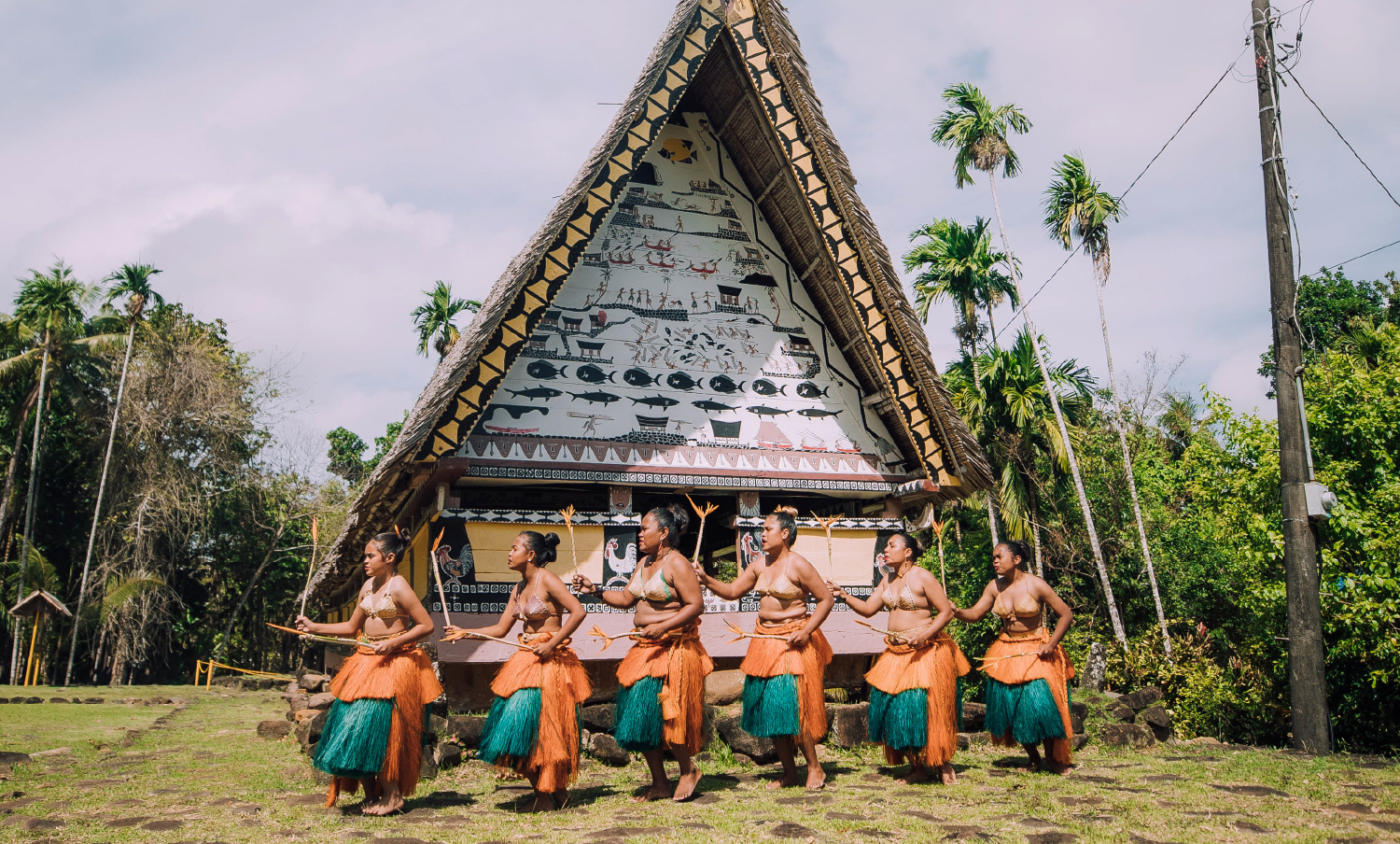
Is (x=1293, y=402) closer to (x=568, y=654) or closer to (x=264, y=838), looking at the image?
(x=568, y=654)

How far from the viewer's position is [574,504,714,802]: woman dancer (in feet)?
19.9

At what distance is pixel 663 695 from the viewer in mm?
6102

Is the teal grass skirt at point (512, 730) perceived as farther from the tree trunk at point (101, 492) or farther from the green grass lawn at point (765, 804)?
the tree trunk at point (101, 492)

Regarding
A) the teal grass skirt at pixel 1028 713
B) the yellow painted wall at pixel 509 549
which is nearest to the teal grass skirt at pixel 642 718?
the teal grass skirt at pixel 1028 713

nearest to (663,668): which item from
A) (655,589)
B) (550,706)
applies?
(655,589)

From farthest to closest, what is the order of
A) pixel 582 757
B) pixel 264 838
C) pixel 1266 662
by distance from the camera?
pixel 1266 662 < pixel 582 757 < pixel 264 838

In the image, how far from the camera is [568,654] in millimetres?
6176

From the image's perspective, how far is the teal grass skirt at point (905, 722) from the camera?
6.61 meters

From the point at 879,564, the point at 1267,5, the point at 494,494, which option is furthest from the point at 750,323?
the point at 1267,5

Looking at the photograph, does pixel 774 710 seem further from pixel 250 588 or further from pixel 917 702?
pixel 250 588

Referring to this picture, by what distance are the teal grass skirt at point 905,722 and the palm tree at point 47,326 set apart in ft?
89.8

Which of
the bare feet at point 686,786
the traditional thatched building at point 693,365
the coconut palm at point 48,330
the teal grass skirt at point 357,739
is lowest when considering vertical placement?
the bare feet at point 686,786

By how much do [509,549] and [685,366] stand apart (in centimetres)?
263

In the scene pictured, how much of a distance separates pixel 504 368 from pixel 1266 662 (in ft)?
27.3
